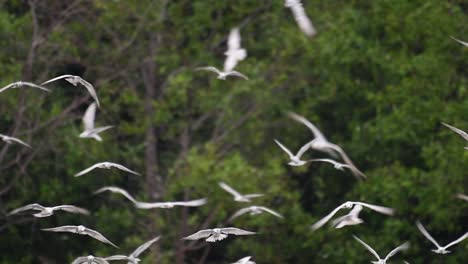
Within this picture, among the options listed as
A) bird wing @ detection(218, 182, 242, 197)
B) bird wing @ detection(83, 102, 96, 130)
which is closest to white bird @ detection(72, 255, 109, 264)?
bird wing @ detection(83, 102, 96, 130)

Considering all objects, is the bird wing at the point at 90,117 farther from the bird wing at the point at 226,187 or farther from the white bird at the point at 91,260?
the white bird at the point at 91,260

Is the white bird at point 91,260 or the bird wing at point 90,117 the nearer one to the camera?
the white bird at point 91,260

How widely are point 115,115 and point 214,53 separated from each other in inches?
72.9

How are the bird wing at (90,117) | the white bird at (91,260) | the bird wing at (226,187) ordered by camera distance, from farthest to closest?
the bird wing at (226,187) → the bird wing at (90,117) → the white bird at (91,260)

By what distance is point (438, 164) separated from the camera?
18359 mm

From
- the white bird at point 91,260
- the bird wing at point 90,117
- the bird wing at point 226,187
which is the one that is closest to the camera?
the white bird at point 91,260

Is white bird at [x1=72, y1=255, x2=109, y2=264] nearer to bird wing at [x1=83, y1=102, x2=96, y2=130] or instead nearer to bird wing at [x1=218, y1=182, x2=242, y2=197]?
bird wing at [x1=83, y1=102, x2=96, y2=130]

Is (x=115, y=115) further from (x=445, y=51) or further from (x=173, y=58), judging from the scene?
(x=445, y=51)

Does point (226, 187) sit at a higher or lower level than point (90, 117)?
lower

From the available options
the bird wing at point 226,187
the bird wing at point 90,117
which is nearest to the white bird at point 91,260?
the bird wing at point 90,117

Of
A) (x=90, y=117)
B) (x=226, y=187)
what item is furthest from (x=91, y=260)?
(x=226, y=187)

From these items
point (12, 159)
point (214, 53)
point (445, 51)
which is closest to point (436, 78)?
point (445, 51)

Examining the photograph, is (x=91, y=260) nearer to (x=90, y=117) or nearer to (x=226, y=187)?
(x=90, y=117)

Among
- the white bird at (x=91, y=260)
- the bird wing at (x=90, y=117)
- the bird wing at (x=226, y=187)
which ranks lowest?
the bird wing at (x=226, y=187)
